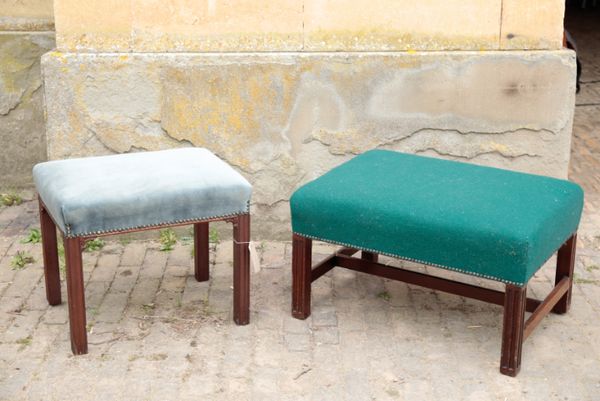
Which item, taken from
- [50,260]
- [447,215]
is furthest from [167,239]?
[447,215]

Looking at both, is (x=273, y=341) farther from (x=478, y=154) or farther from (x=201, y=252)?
(x=478, y=154)

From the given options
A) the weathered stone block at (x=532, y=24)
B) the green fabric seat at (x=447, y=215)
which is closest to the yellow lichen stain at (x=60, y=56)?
the green fabric seat at (x=447, y=215)

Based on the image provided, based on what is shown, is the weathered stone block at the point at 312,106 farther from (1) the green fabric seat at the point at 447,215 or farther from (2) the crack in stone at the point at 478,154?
(1) the green fabric seat at the point at 447,215

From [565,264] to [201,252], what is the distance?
1598 millimetres

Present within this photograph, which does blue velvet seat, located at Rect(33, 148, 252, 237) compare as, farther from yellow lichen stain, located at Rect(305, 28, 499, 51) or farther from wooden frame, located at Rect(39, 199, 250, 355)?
yellow lichen stain, located at Rect(305, 28, 499, 51)

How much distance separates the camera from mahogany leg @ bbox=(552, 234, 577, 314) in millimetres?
3963

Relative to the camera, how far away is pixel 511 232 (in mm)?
3357

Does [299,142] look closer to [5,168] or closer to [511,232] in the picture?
[511,232]

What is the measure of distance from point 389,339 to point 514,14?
1746 millimetres

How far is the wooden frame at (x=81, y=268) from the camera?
357 centimetres

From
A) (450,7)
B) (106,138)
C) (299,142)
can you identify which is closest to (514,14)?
(450,7)

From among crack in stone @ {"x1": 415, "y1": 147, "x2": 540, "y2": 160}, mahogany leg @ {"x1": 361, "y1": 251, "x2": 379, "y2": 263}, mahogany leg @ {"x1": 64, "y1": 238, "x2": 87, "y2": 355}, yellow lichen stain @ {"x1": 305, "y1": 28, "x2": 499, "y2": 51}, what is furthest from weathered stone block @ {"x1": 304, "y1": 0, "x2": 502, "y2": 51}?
mahogany leg @ {"x1": 64, "y1": 238, "x2": 87, "y2": 355}

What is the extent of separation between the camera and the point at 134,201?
354 cm

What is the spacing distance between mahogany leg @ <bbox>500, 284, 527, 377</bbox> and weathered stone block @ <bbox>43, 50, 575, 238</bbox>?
1.40 meters
